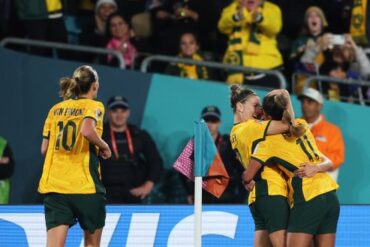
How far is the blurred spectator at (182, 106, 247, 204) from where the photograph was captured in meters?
13.2

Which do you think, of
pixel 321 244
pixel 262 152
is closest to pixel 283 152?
pixel 262 152

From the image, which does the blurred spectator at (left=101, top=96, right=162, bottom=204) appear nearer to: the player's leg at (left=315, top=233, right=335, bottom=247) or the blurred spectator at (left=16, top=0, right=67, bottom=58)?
the blurred spectator at (left=16, top=0, right=67, bottom=58)

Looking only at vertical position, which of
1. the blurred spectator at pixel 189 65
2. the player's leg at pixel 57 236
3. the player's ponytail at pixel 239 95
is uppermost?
the player's ponytail at pixel 239 95

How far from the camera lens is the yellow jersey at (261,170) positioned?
9375mm

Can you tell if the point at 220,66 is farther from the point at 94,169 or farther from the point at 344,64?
the point at 94,169

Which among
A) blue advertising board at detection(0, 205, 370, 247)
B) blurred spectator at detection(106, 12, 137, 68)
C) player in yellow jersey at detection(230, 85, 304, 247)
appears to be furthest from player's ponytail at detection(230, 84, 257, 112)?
blurred spectator at detection(106, 12, 137, 68)

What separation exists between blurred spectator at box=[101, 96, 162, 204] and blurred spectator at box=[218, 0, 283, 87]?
63.3 inches

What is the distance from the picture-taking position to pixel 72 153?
955cm

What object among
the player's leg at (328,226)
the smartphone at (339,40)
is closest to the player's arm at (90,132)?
the player's leg at (328,226)

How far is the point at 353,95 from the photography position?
47.8 feet

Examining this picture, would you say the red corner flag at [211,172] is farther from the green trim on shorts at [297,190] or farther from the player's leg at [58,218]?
the player's leg at [58,218]

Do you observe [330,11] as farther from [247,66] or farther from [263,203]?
[263,203]

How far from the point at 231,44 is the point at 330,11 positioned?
1.82 m

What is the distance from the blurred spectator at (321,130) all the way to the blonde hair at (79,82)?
431 centimetres
